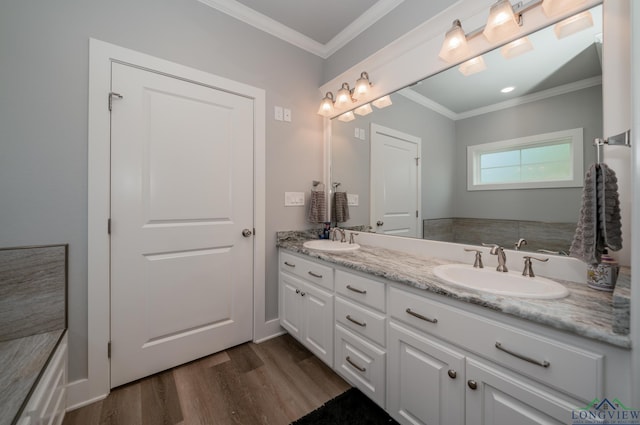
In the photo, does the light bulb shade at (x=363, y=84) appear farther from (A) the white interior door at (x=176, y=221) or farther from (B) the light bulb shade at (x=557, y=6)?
(B) the light bulb shade at (x=557, y=6)

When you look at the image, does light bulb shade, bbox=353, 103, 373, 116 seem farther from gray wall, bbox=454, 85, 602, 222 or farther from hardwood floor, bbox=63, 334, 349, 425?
hardwood floor, bbox=63, 334, 349, 425

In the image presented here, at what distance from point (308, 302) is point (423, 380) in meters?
0.86

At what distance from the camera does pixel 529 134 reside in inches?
48.5

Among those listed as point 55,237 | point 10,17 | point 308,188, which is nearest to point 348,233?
point 308,188

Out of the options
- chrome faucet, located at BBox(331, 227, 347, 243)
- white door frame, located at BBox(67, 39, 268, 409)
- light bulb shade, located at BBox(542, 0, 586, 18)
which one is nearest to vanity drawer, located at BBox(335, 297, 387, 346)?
chrome faucet, located at BBox(331, 227, 347, 243)

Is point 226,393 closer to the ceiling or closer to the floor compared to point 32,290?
closer to the floor

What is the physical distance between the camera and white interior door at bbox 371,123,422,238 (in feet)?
5.81

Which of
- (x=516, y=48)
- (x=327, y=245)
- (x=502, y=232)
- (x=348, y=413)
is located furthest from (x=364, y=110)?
(x=348, y=413)

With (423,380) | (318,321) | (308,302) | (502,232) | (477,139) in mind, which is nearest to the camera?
(423,380)

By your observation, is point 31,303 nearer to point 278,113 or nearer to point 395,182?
point 278,113

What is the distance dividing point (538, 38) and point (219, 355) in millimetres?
2674

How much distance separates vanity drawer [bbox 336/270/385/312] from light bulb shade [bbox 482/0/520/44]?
4.56 feet

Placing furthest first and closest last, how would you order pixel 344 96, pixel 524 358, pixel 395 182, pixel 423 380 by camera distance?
1. pixel 344 96
2. pixel 395 182
3. pixel 423 380
4. pixel 524 358

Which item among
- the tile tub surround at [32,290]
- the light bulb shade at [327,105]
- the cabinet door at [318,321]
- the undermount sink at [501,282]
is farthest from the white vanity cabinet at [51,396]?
the light bulb shade at [327,105]
